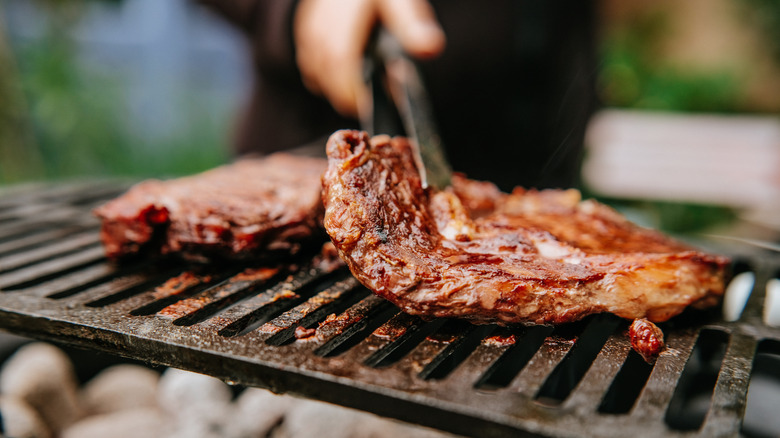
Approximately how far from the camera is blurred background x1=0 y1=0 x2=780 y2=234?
7766 millimetres

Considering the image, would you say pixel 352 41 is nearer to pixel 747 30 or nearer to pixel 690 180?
pixel 690 180

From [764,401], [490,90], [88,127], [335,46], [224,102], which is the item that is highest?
[335,46]

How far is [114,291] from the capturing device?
1918mm

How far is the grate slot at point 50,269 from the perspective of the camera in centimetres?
200

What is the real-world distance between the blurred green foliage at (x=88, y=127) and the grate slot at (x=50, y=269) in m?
6.00

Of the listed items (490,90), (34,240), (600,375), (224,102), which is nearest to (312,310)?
(600,375)

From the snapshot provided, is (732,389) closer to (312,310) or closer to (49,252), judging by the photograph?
(312,310)

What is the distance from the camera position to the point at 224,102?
9016 mm

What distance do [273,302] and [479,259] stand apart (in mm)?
698

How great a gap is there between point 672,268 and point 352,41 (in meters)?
2.20

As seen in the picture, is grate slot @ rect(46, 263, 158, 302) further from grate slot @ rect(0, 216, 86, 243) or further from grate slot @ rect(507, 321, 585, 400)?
grate slot @ rect(507, 321, 585, 400)

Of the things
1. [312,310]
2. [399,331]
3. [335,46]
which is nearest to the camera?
[399,331]

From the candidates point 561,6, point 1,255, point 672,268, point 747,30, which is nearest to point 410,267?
point 672,268

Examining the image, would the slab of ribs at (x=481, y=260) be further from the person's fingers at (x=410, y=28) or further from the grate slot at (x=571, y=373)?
the person's fingers at (x=410, y=28)
